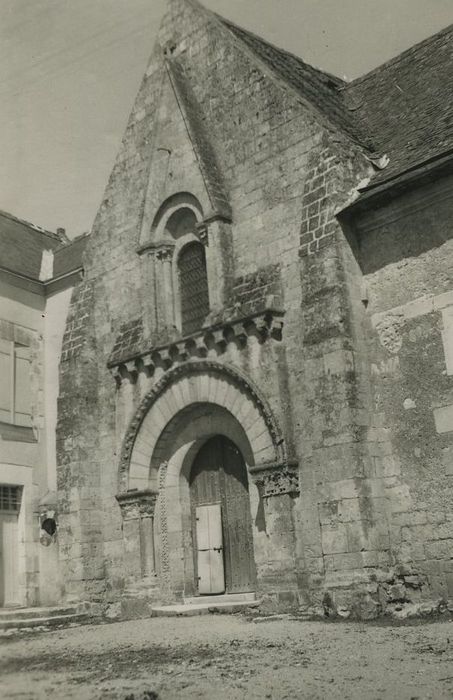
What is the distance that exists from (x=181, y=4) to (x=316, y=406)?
334 inches

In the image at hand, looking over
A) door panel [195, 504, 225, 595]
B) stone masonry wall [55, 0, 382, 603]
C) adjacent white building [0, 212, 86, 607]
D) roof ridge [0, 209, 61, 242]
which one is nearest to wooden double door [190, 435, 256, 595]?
door panel [195, 504, 225, 595]

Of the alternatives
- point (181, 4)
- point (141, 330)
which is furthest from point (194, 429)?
point (181, 4)

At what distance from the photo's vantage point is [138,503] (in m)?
13.5

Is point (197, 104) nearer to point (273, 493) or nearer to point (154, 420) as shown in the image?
point (154, 420)

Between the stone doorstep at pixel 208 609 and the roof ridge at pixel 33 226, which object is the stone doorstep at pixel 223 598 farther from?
the roof ridge at pixel 33 226

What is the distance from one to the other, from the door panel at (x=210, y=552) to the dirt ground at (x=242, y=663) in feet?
8.97

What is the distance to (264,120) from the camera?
13109mm

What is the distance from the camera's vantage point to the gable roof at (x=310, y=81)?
1364 centimetres

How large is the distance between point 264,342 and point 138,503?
→ 3.56 m

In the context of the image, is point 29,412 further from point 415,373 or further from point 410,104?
point 410,104

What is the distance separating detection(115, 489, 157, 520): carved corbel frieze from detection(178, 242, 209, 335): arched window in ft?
8.89

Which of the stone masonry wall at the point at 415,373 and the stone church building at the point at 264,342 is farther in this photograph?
the stone church building at the point at 264,342

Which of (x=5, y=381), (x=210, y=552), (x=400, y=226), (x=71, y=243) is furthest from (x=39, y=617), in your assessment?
(x=71, y=243)

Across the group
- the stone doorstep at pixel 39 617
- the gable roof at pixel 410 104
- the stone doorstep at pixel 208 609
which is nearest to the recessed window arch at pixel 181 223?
the gable roof at pixel 410 104
